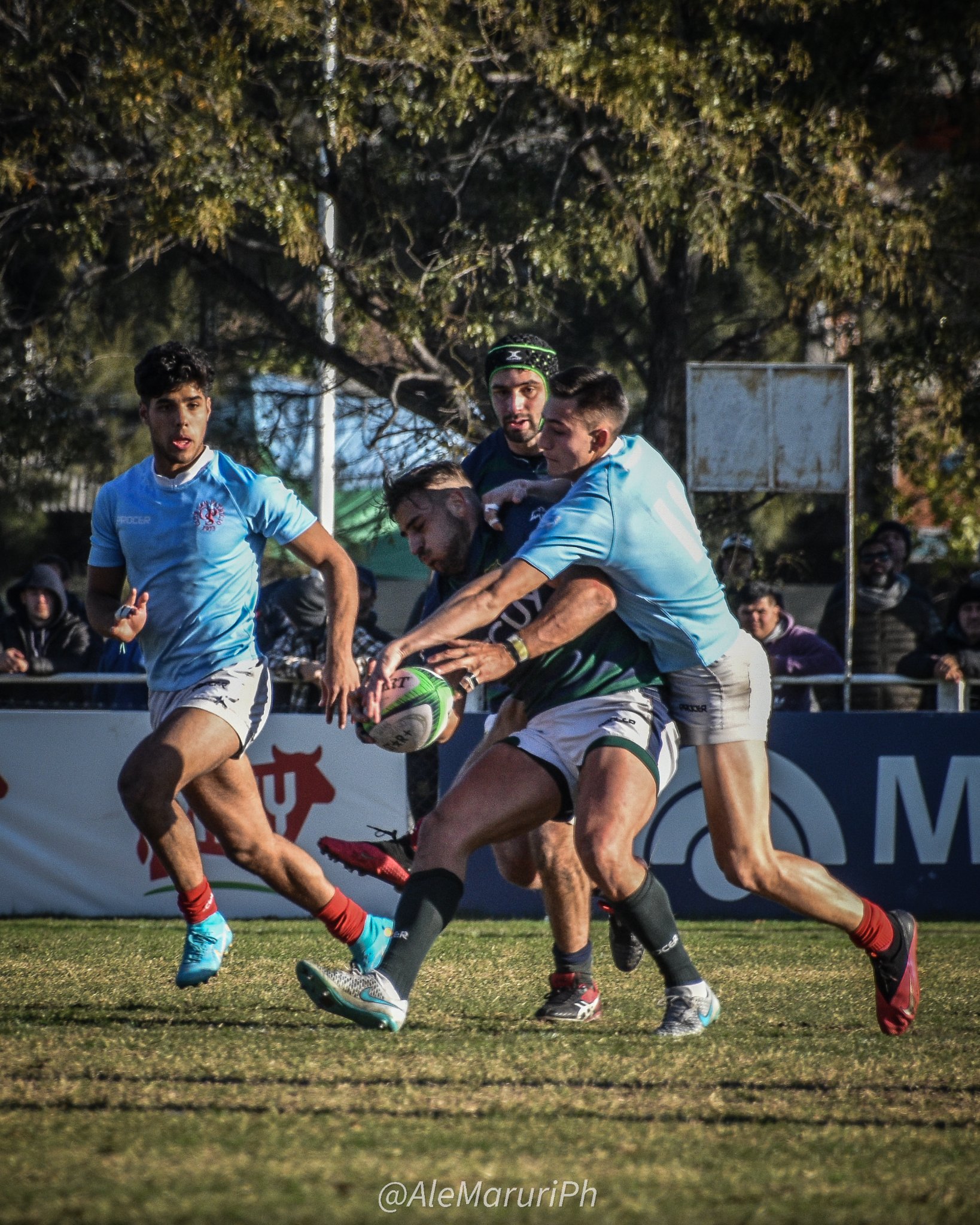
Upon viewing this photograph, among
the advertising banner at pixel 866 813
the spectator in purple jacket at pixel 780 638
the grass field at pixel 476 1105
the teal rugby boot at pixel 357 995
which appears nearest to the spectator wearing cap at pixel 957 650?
the advertising banner at pixel 866 813

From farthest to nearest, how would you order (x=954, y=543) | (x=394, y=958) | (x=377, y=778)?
1. (x=954, y=543)
2. (x=377, y=778)
3. (x=394, y=958)

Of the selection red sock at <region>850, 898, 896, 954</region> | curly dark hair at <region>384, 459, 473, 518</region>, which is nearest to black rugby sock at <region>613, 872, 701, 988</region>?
red sock at <region>850, 898, 896, 954</region>

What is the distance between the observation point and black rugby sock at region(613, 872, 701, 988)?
4.83 metres

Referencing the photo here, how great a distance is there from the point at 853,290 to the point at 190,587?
27.6ft

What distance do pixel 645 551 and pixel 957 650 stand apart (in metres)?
5.00

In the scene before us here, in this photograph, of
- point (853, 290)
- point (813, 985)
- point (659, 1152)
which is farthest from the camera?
point (853, 290)

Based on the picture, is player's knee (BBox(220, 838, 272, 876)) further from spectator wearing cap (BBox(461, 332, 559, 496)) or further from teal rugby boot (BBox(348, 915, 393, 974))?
spectator wearing cap (BBox(461, 332, 559, 496))

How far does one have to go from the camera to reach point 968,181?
1292cm

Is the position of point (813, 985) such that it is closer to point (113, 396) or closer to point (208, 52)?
point (208, 52)

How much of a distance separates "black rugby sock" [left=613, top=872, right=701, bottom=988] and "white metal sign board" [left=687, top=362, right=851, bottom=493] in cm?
484

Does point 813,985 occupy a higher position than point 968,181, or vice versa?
point 968,181

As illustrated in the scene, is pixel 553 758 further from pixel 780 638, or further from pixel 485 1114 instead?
pixel 780 638

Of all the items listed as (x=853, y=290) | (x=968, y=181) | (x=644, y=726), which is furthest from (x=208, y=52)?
(x=644, y=726)

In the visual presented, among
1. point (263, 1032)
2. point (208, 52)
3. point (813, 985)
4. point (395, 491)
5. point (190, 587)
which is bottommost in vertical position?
point (813, 985)
